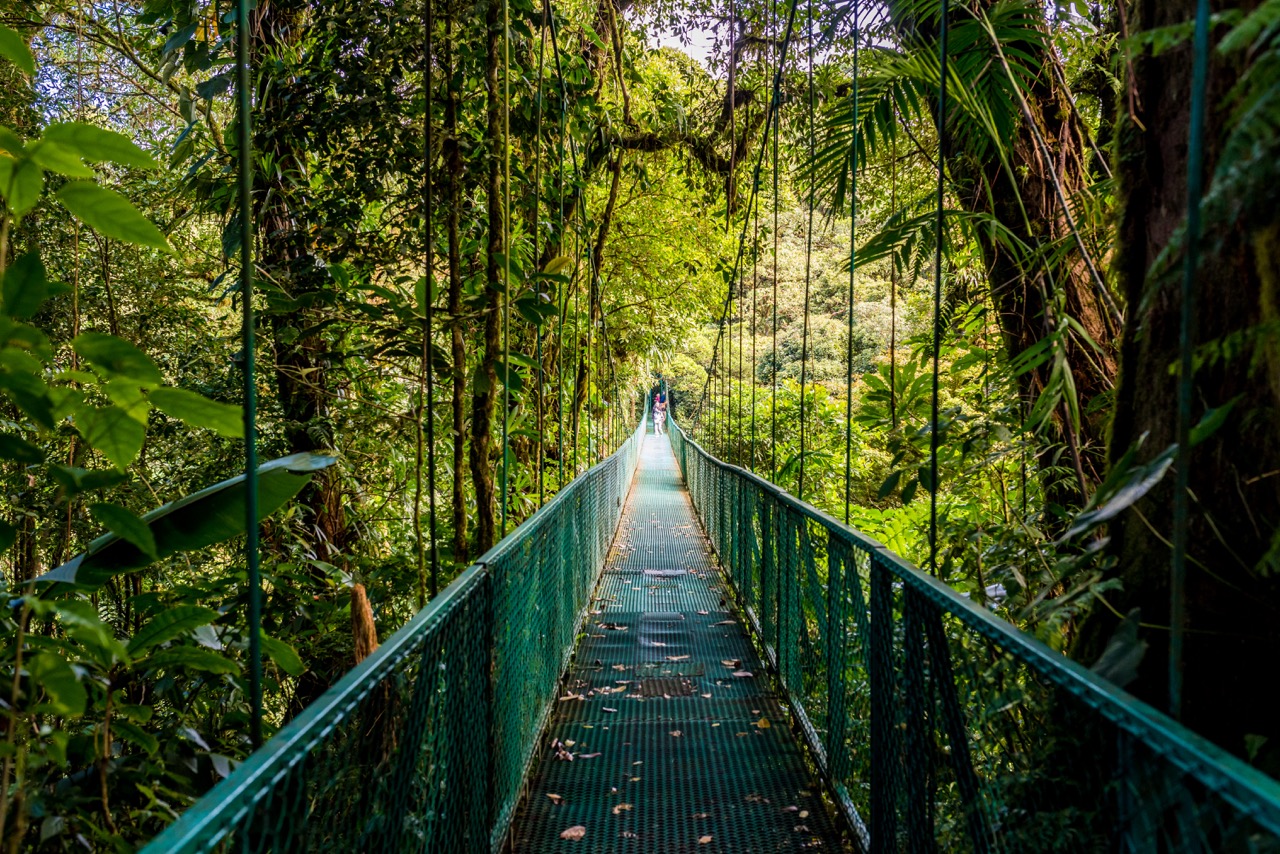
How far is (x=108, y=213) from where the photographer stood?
90cm

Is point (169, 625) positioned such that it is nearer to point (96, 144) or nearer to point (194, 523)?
point (194, 523)

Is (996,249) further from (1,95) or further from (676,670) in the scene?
(1,95)

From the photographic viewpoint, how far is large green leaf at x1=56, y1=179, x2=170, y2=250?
89 cm

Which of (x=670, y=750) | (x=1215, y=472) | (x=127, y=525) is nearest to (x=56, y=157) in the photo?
(x=127, y=525)

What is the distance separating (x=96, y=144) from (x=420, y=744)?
96 centimetres

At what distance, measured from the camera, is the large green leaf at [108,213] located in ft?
2.91

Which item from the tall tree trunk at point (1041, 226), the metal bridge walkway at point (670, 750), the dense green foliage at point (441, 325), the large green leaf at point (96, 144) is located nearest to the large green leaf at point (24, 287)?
the dense green foliage at point (441, 325)

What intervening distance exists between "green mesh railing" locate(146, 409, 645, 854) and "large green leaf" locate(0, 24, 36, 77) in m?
0.75

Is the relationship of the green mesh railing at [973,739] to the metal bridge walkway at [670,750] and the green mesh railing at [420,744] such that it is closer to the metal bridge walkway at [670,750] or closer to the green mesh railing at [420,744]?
the metal bridge walkway at [670,750]

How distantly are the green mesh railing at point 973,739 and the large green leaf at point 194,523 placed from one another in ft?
3.35

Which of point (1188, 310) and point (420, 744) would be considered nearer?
point (1188, 310)

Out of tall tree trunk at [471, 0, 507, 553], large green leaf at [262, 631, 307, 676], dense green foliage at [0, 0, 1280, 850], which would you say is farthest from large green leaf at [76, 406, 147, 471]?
tall tree trunk at [471, 0, 507, 553]

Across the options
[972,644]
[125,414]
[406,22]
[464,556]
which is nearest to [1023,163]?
[972,644]

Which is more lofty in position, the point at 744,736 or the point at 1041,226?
the point at 1041,226
